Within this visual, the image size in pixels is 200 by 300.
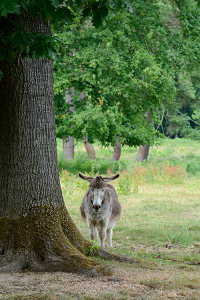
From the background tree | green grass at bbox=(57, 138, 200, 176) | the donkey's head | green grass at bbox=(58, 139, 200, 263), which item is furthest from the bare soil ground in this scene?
green grass at bbox=(57, 138, 200, 176)

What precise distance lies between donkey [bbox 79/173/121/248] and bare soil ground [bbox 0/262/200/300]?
2.79 m

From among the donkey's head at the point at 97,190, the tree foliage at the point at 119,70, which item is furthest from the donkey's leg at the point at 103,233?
the tree foliage at the point at 119,70

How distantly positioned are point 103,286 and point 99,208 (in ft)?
11.9

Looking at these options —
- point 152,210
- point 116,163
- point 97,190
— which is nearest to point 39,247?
point 97,190

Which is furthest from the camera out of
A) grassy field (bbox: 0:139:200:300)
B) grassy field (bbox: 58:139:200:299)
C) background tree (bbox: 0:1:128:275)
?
grassy field (bbox: 58:139:200:299)

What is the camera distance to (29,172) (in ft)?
20.7

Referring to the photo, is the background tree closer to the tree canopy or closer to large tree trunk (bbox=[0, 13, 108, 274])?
large tree trunk (bbox=[0, 13, 108, 274])

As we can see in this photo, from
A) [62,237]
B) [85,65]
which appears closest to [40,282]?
[62,237]

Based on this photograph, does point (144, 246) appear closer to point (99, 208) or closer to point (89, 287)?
point (99, 208)

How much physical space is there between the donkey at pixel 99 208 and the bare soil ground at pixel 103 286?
2.79 meters

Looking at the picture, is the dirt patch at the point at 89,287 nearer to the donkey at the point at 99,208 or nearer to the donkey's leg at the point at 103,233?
the donkey at the point at 99,208

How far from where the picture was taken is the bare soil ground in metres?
5.16

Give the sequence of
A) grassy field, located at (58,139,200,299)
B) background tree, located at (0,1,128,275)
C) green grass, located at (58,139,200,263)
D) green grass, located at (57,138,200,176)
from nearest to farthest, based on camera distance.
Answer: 1. background tree, located at (0,1,128,275)
2. grassy field, located at (58,139,200,299)
3. green grass, located at (58,139,200,263)
4. green grass, located at (57,138,200,176)

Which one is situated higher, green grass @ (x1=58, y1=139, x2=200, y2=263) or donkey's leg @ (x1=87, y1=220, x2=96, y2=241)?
donkey's leg @ (x1=87, y1=220, x2=96, y2=241)
